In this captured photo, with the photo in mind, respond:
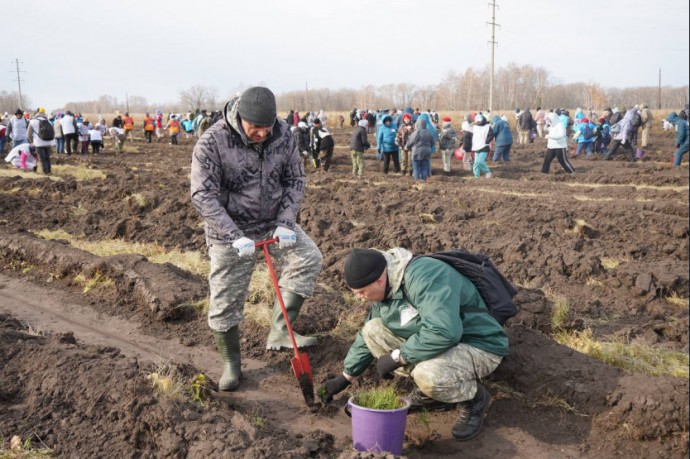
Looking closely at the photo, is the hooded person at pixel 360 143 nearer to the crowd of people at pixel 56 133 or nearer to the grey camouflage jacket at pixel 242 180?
the crowd of people at pixel 56 133

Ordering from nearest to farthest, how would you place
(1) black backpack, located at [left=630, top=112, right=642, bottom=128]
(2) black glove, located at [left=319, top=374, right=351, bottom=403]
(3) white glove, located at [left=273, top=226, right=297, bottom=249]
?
(2) black glove, located at [left=319, top=374, right=351, bottom=403] → (3) white glove, located at [left=273, top=226, right=297, bottom=249] → (1) black backpack, located at [left=630, top=112, right=642, bottom=128]

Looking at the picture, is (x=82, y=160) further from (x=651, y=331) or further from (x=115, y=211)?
(x=651, y=331)

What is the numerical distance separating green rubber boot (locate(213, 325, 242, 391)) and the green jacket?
49.1 inches

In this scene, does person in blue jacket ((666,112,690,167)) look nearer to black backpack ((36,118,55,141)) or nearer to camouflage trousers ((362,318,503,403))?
camouflage trousers ((362,318,503,403))

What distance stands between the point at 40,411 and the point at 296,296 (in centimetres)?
185

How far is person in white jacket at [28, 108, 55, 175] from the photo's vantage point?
16.2m

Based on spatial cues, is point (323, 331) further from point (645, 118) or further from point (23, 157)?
point (645, 118)

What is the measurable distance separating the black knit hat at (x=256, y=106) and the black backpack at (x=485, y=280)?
4.33 ft

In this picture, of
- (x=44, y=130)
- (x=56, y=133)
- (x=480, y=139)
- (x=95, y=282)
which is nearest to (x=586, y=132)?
(x=480, y=139)

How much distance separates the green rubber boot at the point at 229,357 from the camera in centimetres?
462

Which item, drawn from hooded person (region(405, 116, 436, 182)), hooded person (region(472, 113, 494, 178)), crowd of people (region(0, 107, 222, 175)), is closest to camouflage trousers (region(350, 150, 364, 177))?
hooded person (region(405, 116, 436, 182))

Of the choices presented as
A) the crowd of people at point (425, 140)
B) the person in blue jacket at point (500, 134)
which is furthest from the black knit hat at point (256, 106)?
the person in blue jacket at point (500, 134)

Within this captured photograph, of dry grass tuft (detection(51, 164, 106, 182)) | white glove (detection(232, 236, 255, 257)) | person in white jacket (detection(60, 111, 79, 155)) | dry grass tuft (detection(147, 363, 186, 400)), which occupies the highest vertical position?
person in white jacket (detection(60, 111, 79, 155))

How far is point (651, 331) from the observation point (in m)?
4.66
